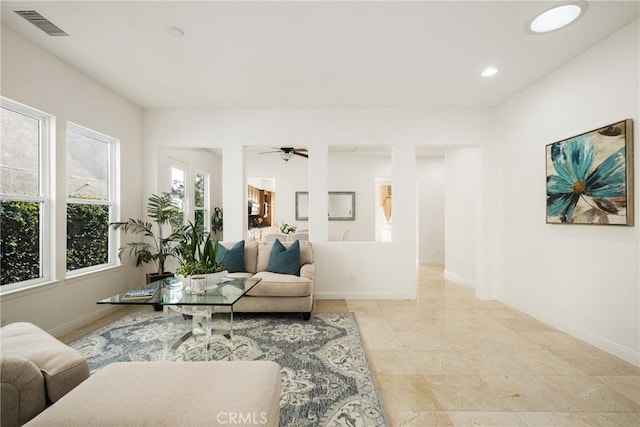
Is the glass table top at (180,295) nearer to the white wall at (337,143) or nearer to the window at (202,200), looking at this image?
the white wall at (337,143)

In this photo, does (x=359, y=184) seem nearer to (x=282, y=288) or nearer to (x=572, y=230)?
(x=282, y=288)

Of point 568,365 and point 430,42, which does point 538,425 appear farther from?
point 430,42

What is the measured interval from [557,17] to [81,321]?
5.47 metres

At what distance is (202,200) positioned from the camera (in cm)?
647

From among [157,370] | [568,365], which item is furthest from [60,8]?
[568,365]

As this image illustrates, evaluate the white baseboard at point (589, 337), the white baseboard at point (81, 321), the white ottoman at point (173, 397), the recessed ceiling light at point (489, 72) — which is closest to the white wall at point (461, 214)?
the white baseboard at point (589, 337)

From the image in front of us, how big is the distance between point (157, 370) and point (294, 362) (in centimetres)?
125

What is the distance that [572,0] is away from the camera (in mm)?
2154

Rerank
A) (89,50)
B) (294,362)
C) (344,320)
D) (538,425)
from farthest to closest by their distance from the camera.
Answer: (344,320) → (89,50) → (294,362) → (538,425)

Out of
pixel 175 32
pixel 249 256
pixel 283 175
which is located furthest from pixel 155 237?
pixel 283 175

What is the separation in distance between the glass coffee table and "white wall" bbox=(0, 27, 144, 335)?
3.36 ft

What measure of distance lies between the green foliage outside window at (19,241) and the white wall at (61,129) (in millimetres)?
155

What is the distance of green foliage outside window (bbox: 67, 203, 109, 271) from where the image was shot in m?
3.31

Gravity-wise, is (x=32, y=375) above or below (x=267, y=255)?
below
